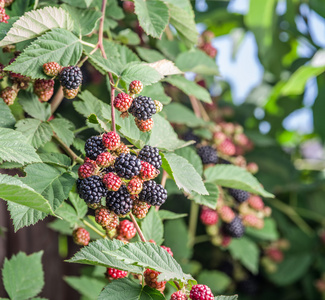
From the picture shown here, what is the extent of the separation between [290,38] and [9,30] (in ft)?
4.81

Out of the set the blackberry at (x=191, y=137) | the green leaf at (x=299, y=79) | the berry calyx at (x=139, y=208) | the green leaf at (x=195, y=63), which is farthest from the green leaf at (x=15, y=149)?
the green leaf at (x=299, y=79)

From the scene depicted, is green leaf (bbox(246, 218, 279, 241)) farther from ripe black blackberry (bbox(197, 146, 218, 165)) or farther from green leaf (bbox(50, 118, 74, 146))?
green leaf (bbox(50, 118, 74, 146))

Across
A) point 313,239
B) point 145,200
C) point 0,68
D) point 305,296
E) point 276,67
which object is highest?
point 0,68

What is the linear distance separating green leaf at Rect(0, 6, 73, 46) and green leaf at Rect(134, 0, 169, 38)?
128mm

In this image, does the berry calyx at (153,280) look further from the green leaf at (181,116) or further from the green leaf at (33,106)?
the green leaf at (181,116)

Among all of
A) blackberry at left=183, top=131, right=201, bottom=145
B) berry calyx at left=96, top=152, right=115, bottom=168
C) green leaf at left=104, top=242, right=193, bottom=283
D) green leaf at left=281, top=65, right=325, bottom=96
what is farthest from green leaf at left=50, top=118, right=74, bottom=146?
green leaf at left=281, top=65, right=325, bottom=96

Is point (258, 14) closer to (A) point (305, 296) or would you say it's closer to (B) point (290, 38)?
(B) point (290, 38)

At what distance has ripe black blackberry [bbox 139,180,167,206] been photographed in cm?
61

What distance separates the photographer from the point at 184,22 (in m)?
0.83

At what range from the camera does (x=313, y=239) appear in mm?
1616

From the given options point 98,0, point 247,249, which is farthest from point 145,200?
point 247,249

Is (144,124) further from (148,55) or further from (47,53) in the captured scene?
(148,55)

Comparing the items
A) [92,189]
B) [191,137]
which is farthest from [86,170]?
[191,137]

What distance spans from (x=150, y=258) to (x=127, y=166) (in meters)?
0.13
